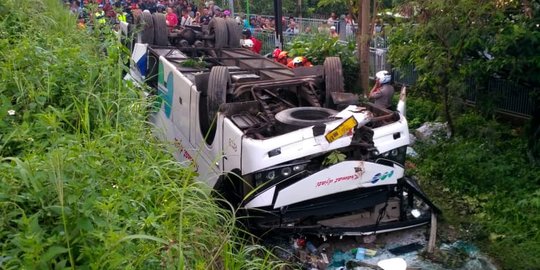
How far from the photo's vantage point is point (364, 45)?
11117 millimetres

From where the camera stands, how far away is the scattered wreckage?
5.45 m

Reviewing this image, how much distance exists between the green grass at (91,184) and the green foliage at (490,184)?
124 inches

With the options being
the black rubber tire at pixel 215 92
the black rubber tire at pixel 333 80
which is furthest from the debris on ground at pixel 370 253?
the black rubber tire at pixel 333 80

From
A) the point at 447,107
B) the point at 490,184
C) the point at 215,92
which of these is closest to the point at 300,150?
the point at 215,92

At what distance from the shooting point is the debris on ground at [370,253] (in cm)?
568

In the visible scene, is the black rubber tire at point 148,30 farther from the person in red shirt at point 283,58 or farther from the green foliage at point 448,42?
the green foliage at point 448,42

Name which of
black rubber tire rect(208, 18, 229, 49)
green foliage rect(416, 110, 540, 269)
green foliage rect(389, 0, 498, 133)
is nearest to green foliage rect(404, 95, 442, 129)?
green foliage rect(389, 0, 498, 133)

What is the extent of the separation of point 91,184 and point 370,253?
11.8 feet

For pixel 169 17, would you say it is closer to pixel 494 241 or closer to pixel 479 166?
pixel 479 166

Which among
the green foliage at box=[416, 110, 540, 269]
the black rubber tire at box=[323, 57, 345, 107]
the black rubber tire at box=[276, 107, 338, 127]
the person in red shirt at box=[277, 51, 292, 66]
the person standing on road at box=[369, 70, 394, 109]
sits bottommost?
the green foliage at box=[416, 110, 540, 269]

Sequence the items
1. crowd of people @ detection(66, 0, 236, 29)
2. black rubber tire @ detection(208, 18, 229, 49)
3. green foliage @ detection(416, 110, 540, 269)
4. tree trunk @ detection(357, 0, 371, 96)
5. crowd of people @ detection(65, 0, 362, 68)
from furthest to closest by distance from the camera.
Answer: crowd of people @ detection(66, 0, 236, 29)
crowd of people @ detection(65, 0, 362, 68)
tree trunk @ detection(357, 0, 371, 96)
black rubber tire @ detection(208, 18, 229, 49)
green foliage @ detection(416, 110, 540, 269)

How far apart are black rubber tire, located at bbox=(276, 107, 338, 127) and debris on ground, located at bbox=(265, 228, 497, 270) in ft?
3.48

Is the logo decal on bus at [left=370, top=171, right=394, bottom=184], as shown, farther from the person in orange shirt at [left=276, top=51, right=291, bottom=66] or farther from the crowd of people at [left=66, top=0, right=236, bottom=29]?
the crowd of people at [left=66, top=0, right=236, bottom=29]

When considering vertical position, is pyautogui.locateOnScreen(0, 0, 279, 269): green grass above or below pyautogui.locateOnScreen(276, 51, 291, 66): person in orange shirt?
above
